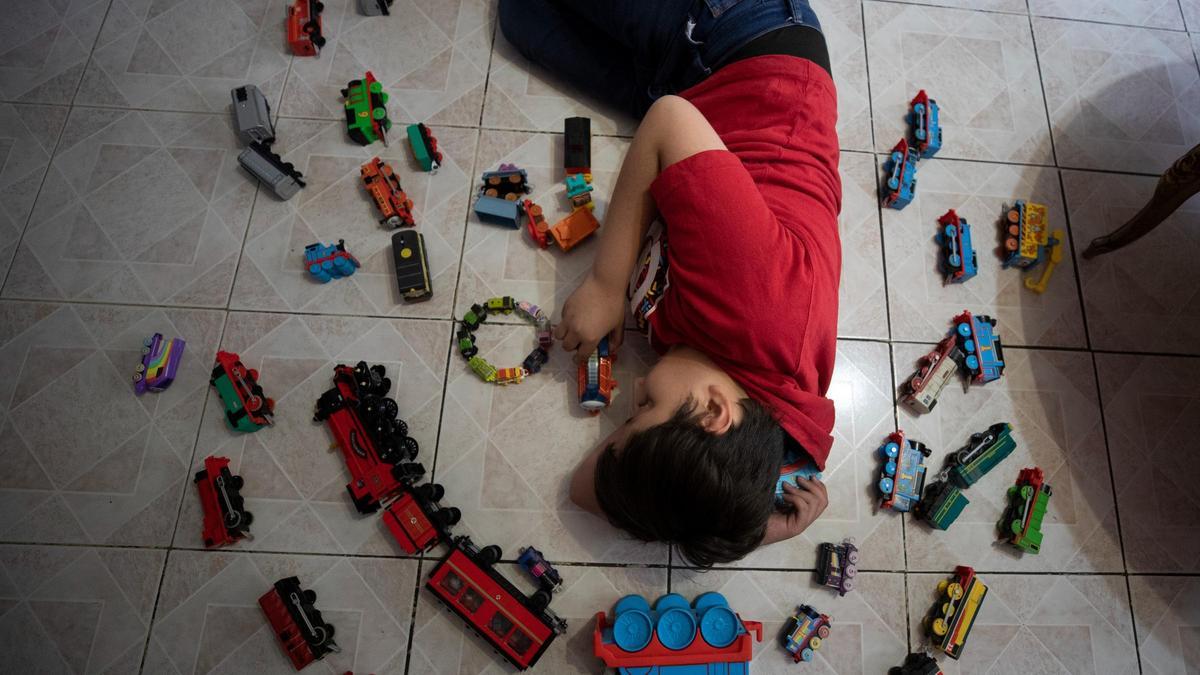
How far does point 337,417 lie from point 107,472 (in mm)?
389

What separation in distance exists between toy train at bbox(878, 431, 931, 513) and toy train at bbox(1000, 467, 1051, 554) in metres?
0.16

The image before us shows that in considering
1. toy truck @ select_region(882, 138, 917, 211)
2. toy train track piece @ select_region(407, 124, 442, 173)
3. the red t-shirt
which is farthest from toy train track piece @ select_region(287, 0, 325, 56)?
toy truck @ select_region(882, 138, 917, 211)

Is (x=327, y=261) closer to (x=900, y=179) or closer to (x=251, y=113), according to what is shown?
(x=251, y=113)

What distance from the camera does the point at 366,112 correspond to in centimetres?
126

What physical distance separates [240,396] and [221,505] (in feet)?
0.57

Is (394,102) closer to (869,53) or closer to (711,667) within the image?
(869,53)

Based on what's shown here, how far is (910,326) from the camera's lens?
48.9 inches

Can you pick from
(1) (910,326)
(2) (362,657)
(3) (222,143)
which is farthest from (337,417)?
(1) (910,326)

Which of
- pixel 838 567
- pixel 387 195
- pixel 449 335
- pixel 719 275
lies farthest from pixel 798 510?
pixel 387 195

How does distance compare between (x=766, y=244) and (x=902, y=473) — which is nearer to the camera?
(x=766, y=244)

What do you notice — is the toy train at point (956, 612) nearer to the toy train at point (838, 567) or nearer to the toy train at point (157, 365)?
the toy train at point (838, 567)

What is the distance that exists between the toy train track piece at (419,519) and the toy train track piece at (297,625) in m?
0.16

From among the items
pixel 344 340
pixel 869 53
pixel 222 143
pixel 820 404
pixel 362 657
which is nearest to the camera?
pixel 820 404

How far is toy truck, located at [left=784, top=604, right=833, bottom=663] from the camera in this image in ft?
3.47
